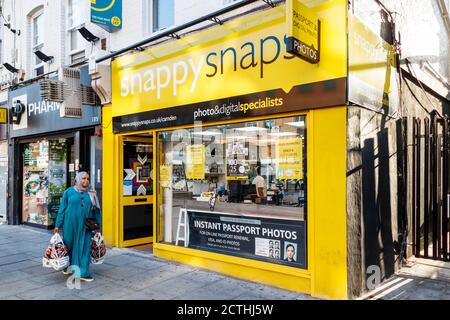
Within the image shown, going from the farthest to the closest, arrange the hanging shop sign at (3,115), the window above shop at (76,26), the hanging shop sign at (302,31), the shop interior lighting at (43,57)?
the hanging shop sign at (3,115) < the shop interior lighting at (43,57) < the window above shop at (76,26) < the hanging shop sign at (302,31)

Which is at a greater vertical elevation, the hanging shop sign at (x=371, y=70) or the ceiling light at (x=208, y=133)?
the hanging shop sign at (x=371, y=70)

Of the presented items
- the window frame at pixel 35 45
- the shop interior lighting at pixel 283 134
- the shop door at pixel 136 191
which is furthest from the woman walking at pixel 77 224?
the window frame at pixel 35 45

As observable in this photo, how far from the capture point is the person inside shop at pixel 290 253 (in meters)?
5.50

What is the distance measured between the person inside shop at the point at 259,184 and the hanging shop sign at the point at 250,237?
381 mm

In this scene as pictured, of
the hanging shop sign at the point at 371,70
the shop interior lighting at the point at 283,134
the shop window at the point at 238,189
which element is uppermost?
the hanging shop sign at the point at 371,70

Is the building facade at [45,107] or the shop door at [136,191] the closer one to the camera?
the shop door at [136,191]

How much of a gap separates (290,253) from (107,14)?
6.03 metres

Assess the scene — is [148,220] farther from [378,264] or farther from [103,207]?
[378,264]

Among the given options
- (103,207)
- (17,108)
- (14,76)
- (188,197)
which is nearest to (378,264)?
(188,197)

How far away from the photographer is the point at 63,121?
9570mm

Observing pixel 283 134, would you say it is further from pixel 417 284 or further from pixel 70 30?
pixel 70 30

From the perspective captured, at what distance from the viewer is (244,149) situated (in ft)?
20.6

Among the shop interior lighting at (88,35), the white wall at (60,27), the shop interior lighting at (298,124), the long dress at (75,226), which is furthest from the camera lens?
the shop interior lighting at (88,35)

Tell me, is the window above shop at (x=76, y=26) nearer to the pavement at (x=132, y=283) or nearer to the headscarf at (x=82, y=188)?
the headscarf at (x=82, y=188)
